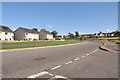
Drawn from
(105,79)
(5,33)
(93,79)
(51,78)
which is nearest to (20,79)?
(51,78)

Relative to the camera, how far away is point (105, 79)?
332 cm

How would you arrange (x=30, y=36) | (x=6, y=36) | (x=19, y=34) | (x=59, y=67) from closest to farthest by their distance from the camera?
(x=59, y=67) → (x=6, y=36) → (x=19, y=34) → (x=30, y=36)

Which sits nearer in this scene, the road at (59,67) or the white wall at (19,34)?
the road at (59,67)

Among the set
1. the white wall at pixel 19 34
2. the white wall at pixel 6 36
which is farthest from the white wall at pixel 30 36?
the white wall at pixel 6 36

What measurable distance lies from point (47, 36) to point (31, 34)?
17.0m

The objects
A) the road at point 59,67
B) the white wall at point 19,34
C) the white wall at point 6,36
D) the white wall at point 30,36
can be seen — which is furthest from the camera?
the white wall at point 30,36

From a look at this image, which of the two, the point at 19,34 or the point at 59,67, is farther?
the point at 19,34

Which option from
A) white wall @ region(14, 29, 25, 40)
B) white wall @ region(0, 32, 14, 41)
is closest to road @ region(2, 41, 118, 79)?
white wall @ region(0, 32, 14, 41)

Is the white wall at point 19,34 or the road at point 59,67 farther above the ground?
the white wall at point 19,34

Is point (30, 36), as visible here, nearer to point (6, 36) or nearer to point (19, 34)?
point (19, 34)

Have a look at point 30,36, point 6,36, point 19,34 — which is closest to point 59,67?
point 6,36

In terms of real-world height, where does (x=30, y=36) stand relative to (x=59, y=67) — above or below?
above

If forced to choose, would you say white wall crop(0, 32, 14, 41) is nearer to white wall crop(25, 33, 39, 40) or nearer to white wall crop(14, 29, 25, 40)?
white wall crop(14, 29, 25, 40)

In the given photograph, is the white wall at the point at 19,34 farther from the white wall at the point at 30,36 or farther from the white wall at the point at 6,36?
the white wall at the point at 6,36
